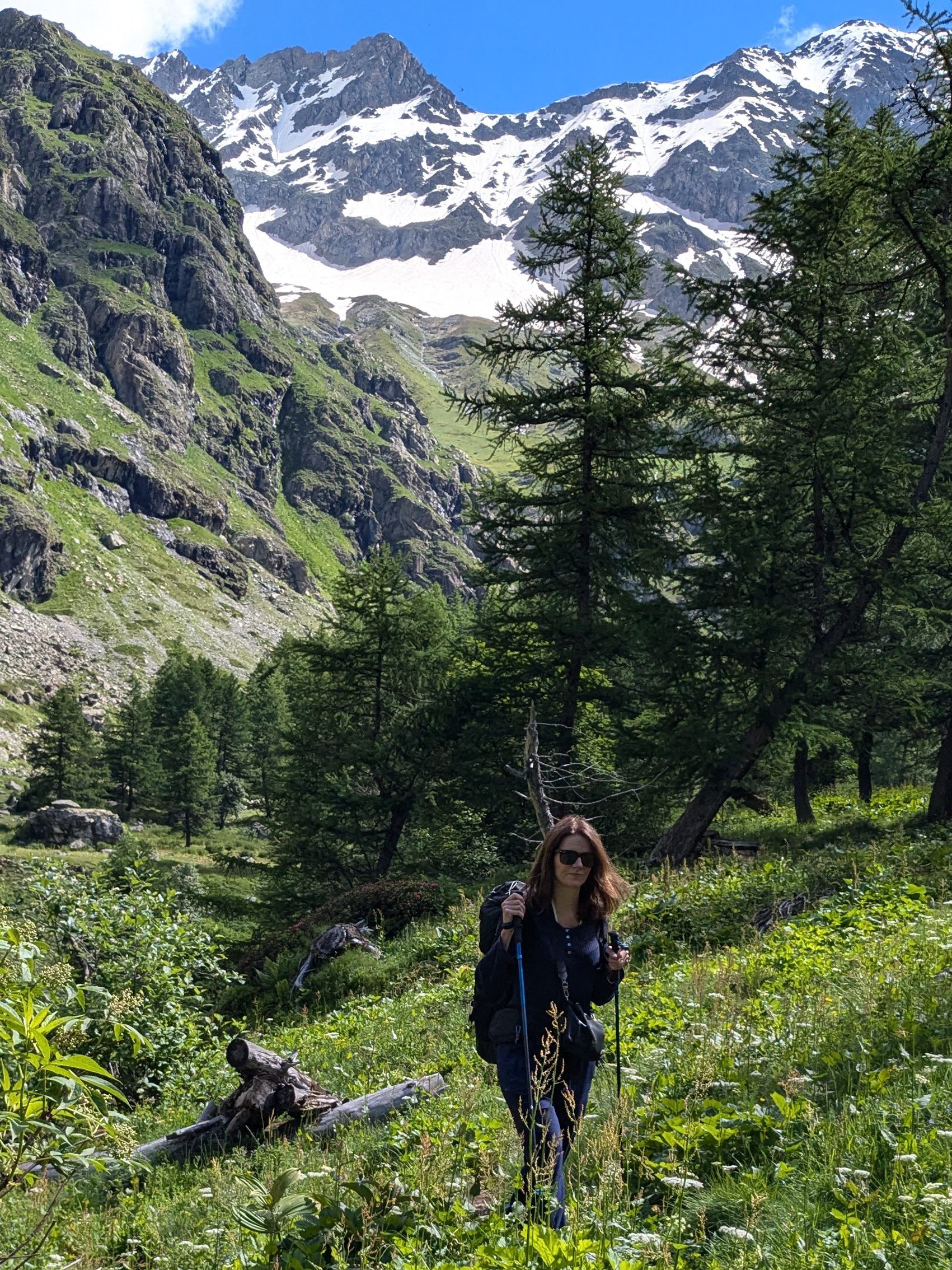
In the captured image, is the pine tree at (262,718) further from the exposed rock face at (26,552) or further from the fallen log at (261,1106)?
the fallen log at (261,1106)

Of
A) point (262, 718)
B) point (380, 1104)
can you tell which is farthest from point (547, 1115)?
point (262, 718)

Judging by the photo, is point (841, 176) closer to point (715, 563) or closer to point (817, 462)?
point (817, 462)

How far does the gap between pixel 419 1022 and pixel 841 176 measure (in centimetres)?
1155

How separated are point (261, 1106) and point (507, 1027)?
122 inches

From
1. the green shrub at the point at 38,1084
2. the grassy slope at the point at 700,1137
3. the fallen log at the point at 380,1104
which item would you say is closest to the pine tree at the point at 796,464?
the grassy slope at the point at 700,1137

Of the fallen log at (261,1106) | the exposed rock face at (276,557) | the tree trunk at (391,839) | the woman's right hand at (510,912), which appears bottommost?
the tree trunk at (391,839)

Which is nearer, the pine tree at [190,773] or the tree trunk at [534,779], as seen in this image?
the tree trunk at [534,779]

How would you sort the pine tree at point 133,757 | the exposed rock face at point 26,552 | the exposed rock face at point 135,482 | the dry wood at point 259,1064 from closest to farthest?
the dry wood at point 259,1064 → the pine tree at point 133,757 → the exposed rock face at point 26,552 → the exposed rock face at point 135,482

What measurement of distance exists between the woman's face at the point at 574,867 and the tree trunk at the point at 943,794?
9725 mm

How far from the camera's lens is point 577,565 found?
1582cm

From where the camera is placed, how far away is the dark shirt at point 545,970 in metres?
4.14

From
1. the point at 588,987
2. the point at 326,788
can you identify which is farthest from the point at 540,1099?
the point at 326,788

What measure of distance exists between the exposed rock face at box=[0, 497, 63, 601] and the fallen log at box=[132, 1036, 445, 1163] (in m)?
117

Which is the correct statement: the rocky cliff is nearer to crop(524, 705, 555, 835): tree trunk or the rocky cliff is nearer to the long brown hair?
crop(524, 705, 555, 835): tree trunk
